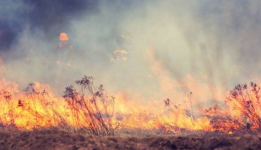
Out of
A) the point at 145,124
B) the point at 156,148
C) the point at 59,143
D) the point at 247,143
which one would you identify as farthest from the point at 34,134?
the point at 145,124

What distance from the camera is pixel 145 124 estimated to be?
7888 cm

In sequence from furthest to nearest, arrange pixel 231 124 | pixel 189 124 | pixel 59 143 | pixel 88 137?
1. pixel 189 124
2. pixel 231 124
3. pixel 88 137
4. pixel 59 143

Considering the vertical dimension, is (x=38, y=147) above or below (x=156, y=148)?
above

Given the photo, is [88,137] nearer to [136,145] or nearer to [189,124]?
[136,145]

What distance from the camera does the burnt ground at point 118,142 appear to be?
2447cm

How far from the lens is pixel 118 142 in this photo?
2991cm

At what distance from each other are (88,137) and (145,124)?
161 feet

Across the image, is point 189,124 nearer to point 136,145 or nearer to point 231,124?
point 231,124

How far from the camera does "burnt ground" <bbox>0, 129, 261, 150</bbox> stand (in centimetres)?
2447

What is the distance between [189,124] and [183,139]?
48.1 meters

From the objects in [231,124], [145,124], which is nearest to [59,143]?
[231,124]

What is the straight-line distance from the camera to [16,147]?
30500 mm

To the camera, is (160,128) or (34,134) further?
(160,128)

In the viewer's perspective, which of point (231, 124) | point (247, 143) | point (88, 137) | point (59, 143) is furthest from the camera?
point (231, 124)
